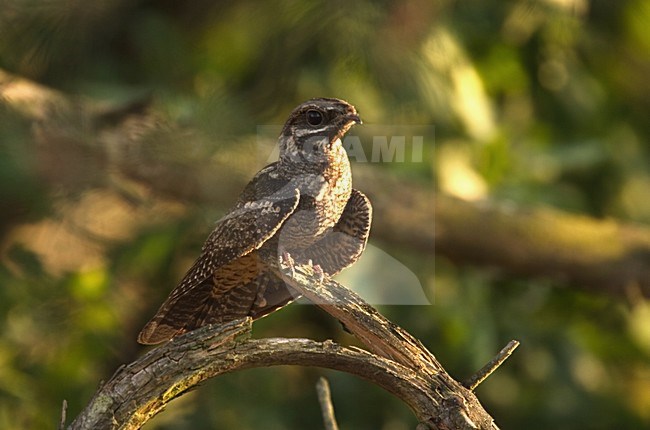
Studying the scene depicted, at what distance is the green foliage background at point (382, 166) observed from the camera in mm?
3125

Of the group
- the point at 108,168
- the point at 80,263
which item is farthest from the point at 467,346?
the point at 108,168

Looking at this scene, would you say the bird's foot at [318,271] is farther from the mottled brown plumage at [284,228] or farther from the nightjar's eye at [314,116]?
the nightjar's eye at [314,116]

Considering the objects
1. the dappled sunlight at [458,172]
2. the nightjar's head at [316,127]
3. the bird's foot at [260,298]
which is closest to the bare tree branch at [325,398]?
the bird's foot at [260,298]

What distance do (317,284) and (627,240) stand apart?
464 centimetres

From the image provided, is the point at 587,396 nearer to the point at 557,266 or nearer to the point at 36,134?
the point at 557,266

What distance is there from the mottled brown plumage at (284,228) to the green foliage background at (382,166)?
0.50ft

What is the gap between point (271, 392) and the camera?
7172mm

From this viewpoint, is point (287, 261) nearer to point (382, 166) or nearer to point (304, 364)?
point (304, 364)

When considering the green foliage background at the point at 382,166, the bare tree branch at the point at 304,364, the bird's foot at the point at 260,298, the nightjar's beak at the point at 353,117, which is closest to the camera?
the bare tree branch at the point at 304,364

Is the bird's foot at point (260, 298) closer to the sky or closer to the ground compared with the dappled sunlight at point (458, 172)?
closer to the ground

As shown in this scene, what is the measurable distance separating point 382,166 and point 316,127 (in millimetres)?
3256

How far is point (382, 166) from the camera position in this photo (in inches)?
231

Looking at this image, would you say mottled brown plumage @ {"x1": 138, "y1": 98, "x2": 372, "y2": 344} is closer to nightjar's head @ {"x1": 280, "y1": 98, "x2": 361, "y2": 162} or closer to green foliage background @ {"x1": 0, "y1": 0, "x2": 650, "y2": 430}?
nightjar's head @ {"x1": 280, "y1": 98, "x2": 361, "y2": 162}

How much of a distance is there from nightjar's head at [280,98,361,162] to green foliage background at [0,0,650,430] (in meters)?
0.10
